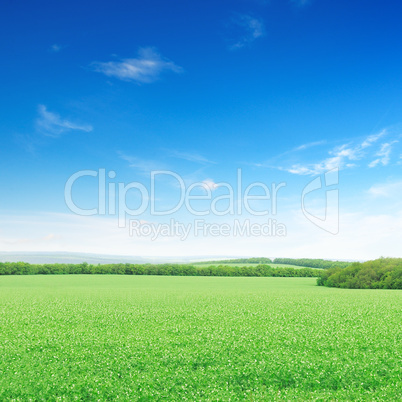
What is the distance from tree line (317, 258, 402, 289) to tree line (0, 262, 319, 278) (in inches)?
1341

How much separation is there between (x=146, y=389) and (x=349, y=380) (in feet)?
21.5

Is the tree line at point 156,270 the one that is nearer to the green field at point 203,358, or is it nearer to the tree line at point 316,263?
the tree line at point 316,263

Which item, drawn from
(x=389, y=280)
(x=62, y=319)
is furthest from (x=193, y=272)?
(x=62, y=319)

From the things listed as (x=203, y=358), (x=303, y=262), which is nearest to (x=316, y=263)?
(x=303, y=262)

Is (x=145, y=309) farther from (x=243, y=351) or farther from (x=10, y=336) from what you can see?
(x=243, y=351)

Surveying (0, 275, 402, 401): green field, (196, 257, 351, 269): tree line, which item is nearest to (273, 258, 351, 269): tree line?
(196, 257, 351, 269): tree line

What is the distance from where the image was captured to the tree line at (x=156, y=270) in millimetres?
90125

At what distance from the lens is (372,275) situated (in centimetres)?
5391

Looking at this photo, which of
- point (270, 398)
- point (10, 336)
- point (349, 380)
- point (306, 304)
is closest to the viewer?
point (270, 398)

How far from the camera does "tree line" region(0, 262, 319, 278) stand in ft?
296

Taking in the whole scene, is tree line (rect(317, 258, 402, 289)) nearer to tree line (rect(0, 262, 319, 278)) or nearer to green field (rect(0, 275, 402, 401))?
tree line (rect(0, 262, 319, 278))

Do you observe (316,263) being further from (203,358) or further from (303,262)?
(203,358)

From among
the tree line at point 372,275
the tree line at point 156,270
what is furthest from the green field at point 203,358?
the tree line at point 156,270

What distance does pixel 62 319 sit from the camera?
20.1 m
